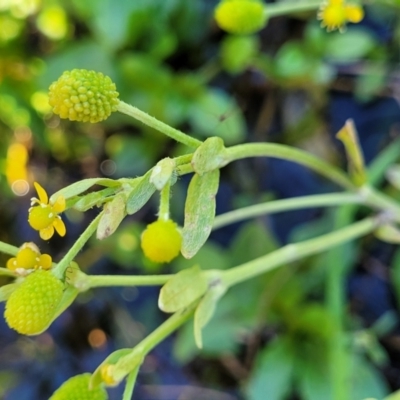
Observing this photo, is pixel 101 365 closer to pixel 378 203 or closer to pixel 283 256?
pixel 283 256

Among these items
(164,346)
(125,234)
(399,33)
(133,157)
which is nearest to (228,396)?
(164,346)

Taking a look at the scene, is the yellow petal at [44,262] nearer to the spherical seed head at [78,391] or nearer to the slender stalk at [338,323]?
the spherical seed head at [78,391]

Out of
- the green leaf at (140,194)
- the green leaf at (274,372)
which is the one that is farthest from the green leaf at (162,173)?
the green leaf at (274,372)

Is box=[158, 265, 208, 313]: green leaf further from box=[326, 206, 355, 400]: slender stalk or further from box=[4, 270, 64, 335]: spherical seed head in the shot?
box=[326, 206, 355, 400]: slender stalk

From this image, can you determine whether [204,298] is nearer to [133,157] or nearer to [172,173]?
[172,173]

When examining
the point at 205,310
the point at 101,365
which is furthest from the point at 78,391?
the point at 205,310

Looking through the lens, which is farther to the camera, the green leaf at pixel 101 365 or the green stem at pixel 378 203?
the green stem at pixel 378 203
